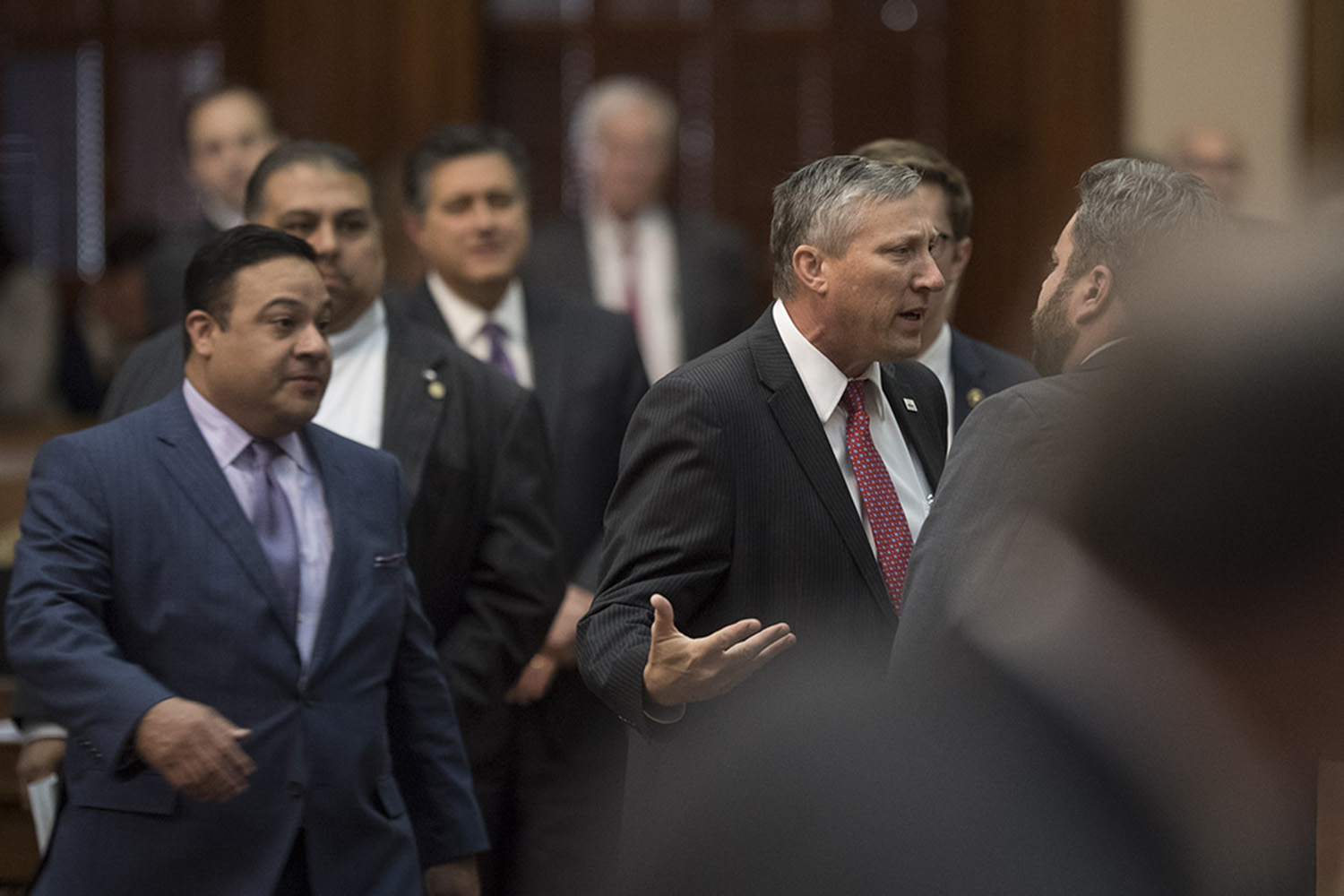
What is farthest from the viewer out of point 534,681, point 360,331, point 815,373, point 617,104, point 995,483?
point 617,104

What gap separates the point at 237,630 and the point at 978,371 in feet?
4.45

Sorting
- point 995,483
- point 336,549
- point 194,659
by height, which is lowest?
point 194,659

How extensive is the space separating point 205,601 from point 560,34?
579cm

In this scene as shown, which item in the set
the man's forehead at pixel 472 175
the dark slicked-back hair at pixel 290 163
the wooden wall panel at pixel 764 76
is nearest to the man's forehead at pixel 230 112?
the man's forehead at pixel 472 175

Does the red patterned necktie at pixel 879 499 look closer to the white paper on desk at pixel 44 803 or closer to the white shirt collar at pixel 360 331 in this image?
the white shirt collar at pixel 360 331

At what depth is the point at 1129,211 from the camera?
6.81ft

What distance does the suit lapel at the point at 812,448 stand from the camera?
2354mm

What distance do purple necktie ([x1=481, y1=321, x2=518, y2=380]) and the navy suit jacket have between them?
1237mm

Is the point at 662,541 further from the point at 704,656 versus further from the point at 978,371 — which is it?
the point at 978,371

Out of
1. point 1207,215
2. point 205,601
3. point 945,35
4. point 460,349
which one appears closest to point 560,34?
point 945,35

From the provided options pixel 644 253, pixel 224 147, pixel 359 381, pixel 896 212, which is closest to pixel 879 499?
pixel 896 212

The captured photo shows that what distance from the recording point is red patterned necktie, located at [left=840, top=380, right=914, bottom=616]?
7.80ft

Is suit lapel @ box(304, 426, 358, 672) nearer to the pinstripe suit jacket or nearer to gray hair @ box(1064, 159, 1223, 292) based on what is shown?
the pinstripe suit jacket

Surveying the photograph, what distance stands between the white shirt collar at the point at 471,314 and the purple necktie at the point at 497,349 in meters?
0.01
